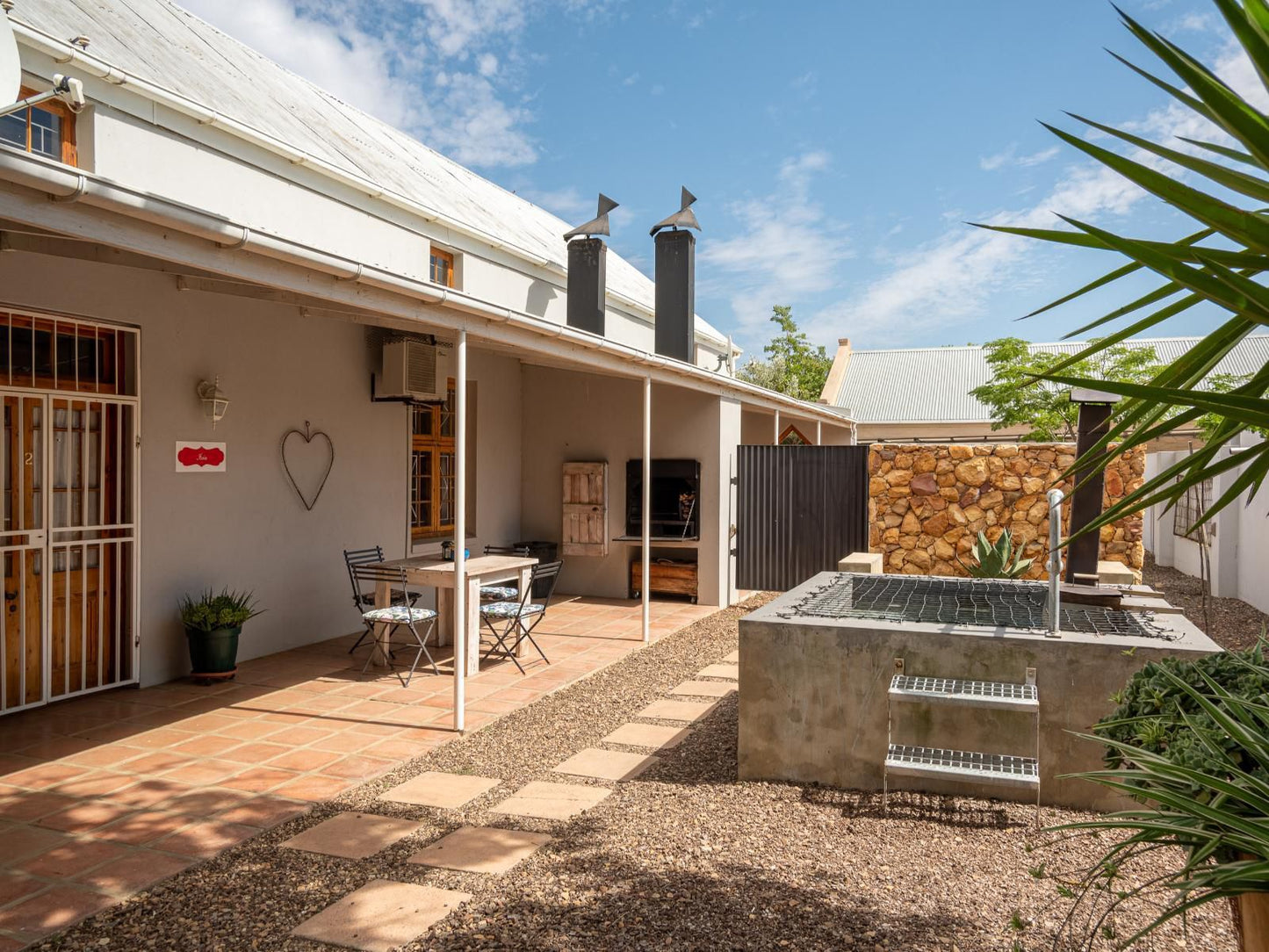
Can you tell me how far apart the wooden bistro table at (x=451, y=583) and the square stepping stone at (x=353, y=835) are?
2169 mm

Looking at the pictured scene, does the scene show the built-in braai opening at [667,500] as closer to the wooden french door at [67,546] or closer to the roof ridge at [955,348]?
the wooden french door at [67,546]

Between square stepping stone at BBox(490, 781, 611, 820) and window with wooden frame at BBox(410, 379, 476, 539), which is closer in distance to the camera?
square stepping stone at BBox(490, 781, 611, 820)

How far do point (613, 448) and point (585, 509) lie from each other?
83 cm

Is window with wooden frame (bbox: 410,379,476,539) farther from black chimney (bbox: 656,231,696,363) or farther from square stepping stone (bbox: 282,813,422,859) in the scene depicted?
square stepping stone (bbox: 282,813,422,859)

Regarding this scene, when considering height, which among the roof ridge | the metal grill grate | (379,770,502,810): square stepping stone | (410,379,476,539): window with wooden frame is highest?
the roof ridge

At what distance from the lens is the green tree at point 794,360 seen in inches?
1433

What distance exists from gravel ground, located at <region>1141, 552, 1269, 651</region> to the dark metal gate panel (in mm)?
3518

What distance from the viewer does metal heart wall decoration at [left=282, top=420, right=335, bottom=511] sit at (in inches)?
303

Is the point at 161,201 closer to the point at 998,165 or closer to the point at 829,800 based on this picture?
the point at 829,800

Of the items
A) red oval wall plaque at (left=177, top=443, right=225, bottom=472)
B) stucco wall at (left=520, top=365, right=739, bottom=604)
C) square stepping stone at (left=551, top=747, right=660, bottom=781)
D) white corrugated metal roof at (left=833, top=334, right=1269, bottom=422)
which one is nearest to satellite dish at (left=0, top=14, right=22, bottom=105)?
red oval wall plaque at (left=177, top=443, right=225, bottom=472)

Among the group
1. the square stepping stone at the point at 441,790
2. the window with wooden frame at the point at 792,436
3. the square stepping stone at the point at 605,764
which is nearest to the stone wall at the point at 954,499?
the square stepping stone at the point at 605,764

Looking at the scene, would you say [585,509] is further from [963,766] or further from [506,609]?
[963,766]

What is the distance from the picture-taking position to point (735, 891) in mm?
3246

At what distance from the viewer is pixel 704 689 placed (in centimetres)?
666
